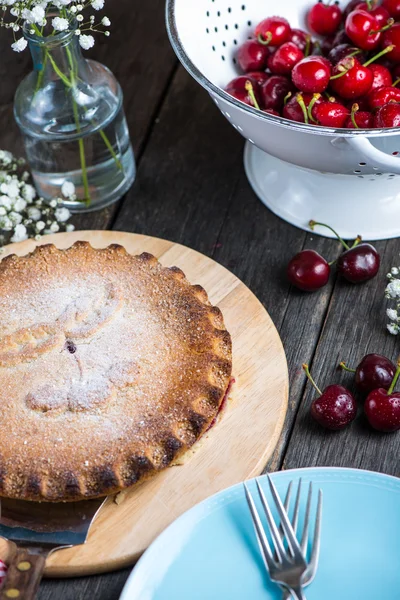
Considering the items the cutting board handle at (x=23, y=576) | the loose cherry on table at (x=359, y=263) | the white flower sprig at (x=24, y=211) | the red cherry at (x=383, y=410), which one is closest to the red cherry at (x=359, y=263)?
A: the loose cherry on table at (x=359, y=263)

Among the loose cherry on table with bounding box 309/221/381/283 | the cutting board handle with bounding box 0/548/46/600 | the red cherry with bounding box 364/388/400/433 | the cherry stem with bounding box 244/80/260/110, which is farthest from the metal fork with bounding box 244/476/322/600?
the cherry stem with bounding box 244/80/260/110

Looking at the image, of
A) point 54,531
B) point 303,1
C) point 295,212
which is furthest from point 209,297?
point 303,1

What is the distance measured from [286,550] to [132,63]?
5.11 feet

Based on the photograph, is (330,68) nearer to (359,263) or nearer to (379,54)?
(379,54)

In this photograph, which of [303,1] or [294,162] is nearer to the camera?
[294,162]

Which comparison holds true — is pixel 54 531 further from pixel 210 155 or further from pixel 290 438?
pixel 210 155

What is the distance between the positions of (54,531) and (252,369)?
0.49m

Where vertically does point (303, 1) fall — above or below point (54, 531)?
above

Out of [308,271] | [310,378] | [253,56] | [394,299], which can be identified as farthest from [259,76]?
[310,378]

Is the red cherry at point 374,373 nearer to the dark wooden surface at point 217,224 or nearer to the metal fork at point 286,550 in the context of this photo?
the dark wooden surface at point 217,224

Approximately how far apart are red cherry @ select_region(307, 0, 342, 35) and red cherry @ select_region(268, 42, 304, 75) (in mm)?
141

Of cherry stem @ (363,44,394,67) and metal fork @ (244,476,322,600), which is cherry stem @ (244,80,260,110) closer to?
cherry stem @ (363,44,394,67)

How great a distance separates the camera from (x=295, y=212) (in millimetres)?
1897

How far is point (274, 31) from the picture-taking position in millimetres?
1866
